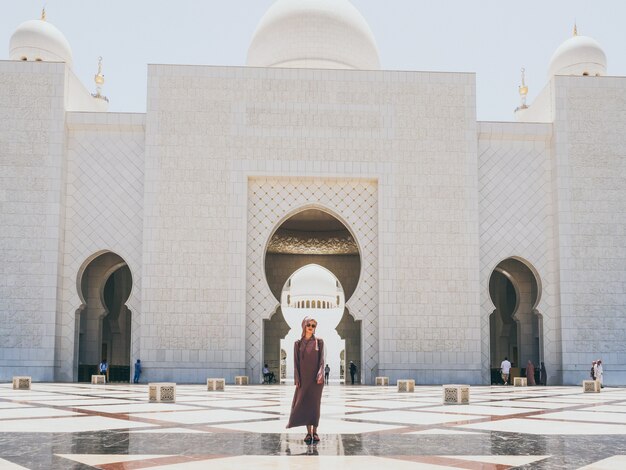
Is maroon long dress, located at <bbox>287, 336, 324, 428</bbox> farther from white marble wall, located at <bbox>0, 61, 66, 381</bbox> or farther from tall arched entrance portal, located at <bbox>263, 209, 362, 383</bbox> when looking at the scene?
tall arched entrance portal, located at <bbox>263, 209, 362, 383</bbox>

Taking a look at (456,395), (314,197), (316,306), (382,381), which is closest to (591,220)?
(382,381)

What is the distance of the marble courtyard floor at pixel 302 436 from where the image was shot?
3.05 meters

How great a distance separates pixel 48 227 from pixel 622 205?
10698 millimetres

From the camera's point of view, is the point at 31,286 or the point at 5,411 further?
the point at 31,286

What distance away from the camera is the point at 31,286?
12.3 metres

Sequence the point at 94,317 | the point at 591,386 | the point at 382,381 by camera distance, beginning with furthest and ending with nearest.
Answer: the point at 94,317 → the point at 382,381 → the point at 591,386

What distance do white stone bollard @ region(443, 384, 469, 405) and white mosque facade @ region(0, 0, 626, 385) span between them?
5.46 m

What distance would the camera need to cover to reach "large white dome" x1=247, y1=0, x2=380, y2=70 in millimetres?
15289

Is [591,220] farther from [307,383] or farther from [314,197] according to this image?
[307,383]

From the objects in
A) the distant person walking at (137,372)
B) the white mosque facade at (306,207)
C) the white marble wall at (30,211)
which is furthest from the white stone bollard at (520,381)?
the white marble wall at (30,211)

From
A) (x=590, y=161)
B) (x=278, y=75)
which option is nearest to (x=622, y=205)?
(x=590, y=161)

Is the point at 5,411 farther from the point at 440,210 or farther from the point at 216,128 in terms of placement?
the point at 440,210

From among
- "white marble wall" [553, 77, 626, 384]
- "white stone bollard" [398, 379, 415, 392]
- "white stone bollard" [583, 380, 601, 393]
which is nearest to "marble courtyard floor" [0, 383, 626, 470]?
"white stone bollard" [398, 379, 415, 392]

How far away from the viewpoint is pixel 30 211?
1255cm
